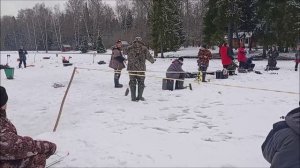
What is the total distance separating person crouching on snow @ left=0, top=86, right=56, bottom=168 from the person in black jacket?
97.3 inches

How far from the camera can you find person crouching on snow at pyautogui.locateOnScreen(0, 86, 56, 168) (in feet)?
12.4

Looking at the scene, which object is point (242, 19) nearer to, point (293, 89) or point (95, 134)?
point (293, 89)

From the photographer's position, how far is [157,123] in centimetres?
845

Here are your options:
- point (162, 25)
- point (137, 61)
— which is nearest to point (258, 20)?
point (162, 25)

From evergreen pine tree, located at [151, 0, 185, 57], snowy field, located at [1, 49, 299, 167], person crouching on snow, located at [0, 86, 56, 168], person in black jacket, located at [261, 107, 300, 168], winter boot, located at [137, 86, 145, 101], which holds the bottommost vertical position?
snowy field, located at [1, 49, 299, 167]

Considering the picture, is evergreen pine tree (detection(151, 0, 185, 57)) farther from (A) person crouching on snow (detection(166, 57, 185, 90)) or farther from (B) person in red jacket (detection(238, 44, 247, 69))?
(A) person crouching on snow (detection(166, 57, 185, 90))

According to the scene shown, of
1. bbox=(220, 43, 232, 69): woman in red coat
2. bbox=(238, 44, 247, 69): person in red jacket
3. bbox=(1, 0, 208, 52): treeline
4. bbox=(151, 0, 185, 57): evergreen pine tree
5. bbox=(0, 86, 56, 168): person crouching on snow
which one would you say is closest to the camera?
bbox=(0, 86, 56, 168): person crouching on snow

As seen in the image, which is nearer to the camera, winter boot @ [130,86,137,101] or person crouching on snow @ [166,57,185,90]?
winter boot @ [130,86,137,101]

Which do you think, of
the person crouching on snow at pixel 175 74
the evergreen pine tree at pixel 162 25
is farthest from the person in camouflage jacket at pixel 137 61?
the evergreen pine tree at pixel 162 25

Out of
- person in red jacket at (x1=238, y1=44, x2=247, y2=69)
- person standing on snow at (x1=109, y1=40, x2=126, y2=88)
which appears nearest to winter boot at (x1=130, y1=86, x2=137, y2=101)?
person standing on snow at (x1=109, y1=40, x2=126, y2=88)

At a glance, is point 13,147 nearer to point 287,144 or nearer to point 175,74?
point 287,144

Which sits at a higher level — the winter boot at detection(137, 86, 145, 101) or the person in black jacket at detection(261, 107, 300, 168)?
the person in black jacket at detection(261, 107, 300, 168)

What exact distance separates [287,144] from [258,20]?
110 ft

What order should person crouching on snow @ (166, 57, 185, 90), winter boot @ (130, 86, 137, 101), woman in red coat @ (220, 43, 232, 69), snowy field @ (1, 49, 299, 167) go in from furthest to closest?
woman in red coat @ (220, 43, 232, 69)
person crouching on snow @ (166, 57, 185, 90)
winter boot @ (130, 86, 137, 101)
snowy field @ (1, 49, 299, 167)
